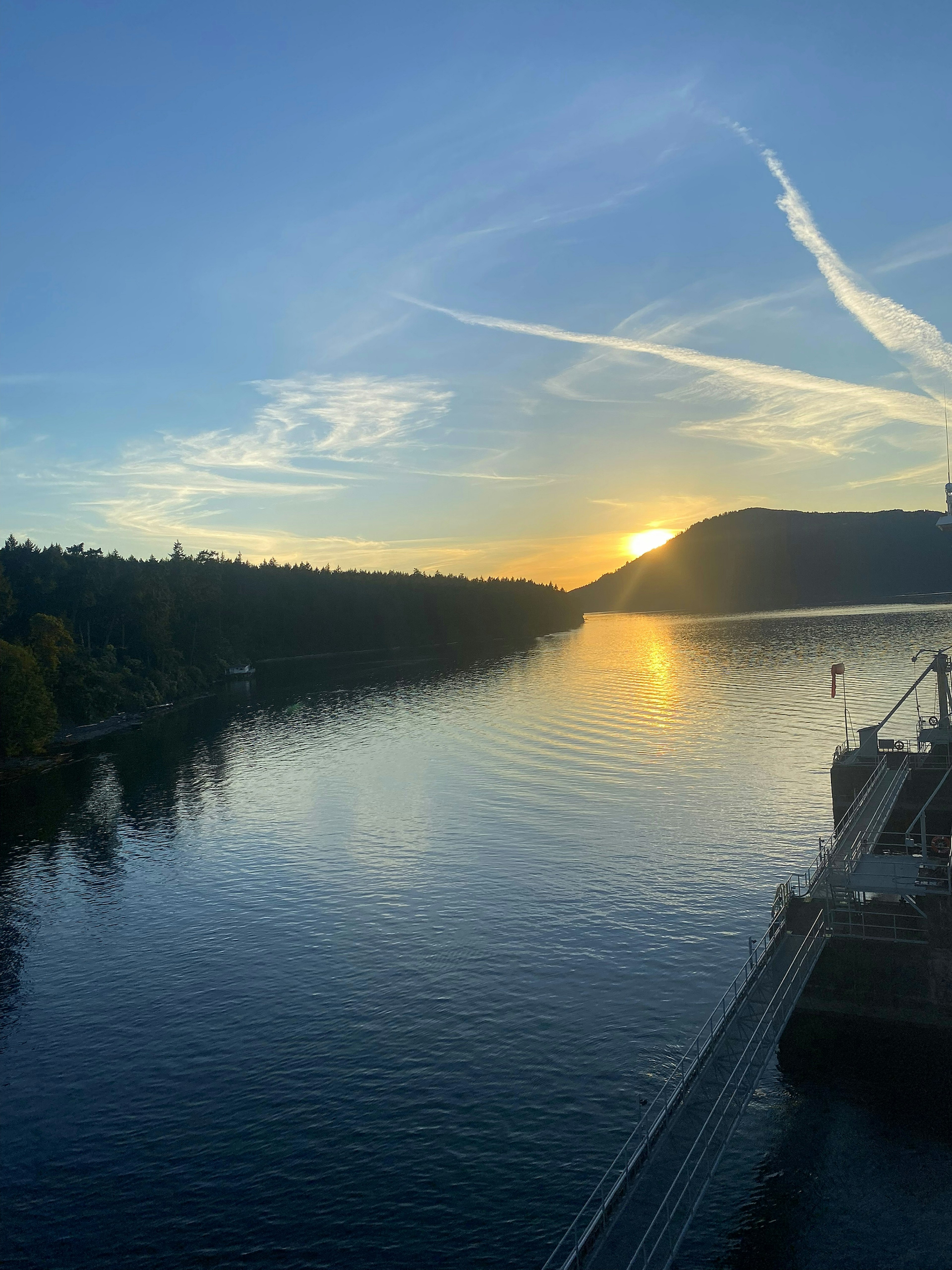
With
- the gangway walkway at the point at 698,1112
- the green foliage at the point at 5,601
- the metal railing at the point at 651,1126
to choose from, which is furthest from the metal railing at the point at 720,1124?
the green foliage at the point at 5,601

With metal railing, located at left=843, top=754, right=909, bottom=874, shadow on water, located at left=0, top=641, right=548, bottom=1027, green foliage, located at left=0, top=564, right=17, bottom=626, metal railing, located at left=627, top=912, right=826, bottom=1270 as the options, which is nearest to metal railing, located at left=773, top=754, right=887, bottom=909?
metal railing, located at left=843, top=754, right=909, bottom=874

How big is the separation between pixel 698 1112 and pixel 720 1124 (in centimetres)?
74

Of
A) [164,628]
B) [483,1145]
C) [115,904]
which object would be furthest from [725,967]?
[164,628]

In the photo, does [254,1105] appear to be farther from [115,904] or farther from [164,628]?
[164,628]

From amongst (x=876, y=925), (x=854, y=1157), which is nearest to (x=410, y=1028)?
(x=854, y=1157)

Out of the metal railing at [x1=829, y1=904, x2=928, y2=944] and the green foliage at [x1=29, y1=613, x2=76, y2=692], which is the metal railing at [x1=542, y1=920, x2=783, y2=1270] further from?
the green foliage at [x1=29, y1=613, x2=76, y2=692]

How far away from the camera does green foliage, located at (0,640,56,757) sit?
100625 mm

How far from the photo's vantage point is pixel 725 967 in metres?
39.3

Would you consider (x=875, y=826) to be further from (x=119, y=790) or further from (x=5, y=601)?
(x=5, y=601)

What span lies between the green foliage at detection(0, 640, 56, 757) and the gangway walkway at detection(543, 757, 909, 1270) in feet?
298

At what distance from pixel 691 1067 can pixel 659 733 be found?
73.3m

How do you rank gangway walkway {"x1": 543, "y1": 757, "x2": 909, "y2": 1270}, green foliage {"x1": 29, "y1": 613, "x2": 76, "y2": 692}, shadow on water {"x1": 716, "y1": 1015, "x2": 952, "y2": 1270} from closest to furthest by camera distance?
gangway walkway {"x1": 543, "y1": 757, "x2": 909, "y2": 1270} → shadow on water {"x1": 716, "y1": 1015, "x2": 952, "y2": 1270} → green foliage {"x1": 29, "y1": 613, "x2": 76, "y2": 692}

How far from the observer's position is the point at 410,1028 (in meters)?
35.5

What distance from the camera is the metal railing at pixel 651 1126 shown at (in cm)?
2136
